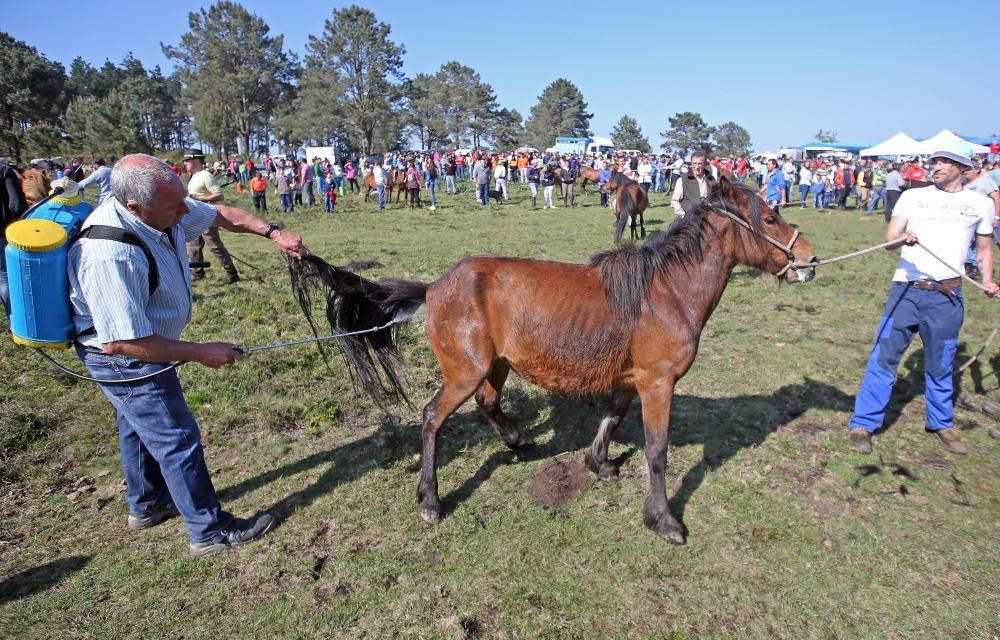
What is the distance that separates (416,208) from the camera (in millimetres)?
22031

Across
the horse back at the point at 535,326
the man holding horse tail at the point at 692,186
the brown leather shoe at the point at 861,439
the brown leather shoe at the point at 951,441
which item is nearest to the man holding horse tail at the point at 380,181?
the man holding horse tail at the point at 692,186

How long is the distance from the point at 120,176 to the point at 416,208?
64.9 feet

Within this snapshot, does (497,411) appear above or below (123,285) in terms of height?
below

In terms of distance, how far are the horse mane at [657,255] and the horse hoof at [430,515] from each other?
6.11ft

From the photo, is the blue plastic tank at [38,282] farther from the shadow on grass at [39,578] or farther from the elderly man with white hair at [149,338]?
the shadow on grass at [39,578]

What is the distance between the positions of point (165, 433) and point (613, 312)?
2896mm

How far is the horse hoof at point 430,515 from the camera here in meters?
3.58

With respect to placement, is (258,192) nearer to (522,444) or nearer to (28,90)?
(522,444)

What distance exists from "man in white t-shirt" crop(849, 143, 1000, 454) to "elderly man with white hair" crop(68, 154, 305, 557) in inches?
190

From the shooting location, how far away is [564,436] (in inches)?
187

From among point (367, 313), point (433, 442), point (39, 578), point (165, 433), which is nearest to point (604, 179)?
point (367, 313)

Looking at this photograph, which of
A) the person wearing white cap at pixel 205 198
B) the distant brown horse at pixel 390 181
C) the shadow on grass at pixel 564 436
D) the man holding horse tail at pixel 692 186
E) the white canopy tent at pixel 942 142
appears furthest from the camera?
the white canopy tent at pixel 942 142

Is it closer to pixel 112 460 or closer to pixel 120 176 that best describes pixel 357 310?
pixel 120 176

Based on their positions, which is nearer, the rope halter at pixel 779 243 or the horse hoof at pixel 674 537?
the horse hoof at pixel 674 537
